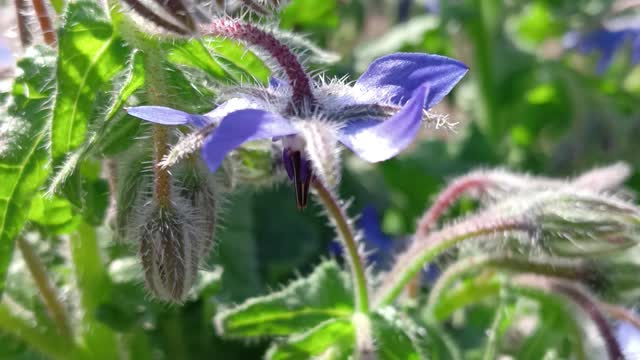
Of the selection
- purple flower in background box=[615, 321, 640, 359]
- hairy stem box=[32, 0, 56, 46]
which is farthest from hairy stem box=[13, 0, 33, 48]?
purple flower in background box=[615, 321, 640, 359]

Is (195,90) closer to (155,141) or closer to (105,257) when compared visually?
(155,141)

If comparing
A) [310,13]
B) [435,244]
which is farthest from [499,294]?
[310,13]

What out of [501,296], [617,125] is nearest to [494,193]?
[501,296]

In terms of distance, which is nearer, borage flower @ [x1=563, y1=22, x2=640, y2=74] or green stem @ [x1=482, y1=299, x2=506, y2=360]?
green stem @ [x1=482, y1=299, x2=506, y2=360]

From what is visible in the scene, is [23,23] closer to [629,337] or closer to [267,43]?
[267,43]

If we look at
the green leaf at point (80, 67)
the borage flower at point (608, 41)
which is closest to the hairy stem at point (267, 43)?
the green leaf at point (80, 67)

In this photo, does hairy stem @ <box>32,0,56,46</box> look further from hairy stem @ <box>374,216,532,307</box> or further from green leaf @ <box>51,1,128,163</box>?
hairy stem @ <box>374,216,532,307</box>
